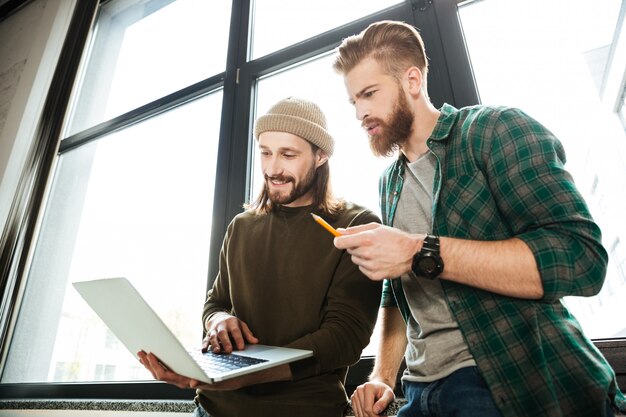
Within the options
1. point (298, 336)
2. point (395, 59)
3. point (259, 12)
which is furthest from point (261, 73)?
point (298, 336)

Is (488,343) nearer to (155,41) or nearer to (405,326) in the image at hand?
(405,326)

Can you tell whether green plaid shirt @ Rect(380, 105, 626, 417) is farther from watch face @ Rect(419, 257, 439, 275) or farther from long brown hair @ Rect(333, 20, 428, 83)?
long brown hair @ Rect(333, 20, 428, 83)

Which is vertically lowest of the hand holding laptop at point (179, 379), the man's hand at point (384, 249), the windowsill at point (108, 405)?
the windowsill at point (108, 405)

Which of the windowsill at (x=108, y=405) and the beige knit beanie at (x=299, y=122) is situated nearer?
the beige knit beanie at (x=299, y=122)

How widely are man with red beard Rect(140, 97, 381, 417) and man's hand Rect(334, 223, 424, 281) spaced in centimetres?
23

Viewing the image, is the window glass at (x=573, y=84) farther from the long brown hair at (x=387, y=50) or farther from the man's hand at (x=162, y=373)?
the man's hand at (x=162, y=373)

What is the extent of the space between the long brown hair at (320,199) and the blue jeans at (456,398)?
52 cm

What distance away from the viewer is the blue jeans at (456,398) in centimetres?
62

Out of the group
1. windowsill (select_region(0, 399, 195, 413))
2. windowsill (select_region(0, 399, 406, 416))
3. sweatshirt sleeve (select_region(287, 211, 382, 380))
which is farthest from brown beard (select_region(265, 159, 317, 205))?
windowsill (select_region(0, 399, 195, 413))

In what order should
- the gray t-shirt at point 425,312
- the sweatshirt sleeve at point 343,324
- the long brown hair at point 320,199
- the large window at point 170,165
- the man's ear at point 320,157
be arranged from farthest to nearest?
the large window at point 170,165, the man's ear at point 320,157, the long brown hair at point 320,199, the sweatshirt sleeve at point 343,324, the gray t-shirt at point 425,312

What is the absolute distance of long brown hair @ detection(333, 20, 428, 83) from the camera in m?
1.02

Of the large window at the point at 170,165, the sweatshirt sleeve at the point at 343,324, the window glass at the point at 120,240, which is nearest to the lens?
the sweatshirt sleeve at the point at 343,324

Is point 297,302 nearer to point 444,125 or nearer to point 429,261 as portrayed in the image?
point 429,261

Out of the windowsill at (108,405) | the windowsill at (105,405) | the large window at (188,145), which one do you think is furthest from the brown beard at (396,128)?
the windowsill at (105,405)
